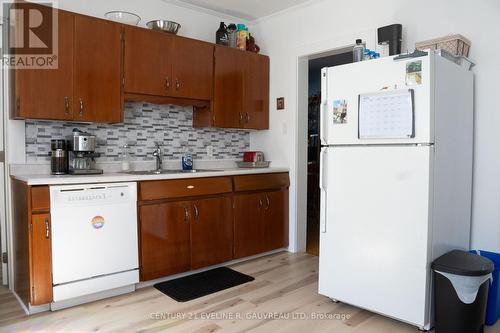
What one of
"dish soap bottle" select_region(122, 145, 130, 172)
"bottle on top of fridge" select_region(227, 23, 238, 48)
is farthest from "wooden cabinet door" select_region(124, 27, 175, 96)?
"bottle on top of fridge" select_region(227, 23, 238, 48)

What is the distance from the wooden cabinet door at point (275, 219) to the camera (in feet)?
12.4

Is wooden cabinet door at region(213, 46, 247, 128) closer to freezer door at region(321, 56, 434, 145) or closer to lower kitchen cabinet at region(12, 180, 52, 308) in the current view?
freezer door at region(321, 56, 434, 145)

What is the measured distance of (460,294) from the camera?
2.08 meters

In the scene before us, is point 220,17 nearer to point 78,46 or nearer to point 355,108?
point 78,46

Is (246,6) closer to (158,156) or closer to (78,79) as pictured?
(158,156)

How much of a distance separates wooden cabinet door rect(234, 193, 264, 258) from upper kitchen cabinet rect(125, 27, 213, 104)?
105cm

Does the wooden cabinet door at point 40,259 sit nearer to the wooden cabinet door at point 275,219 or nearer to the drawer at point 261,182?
the drawer at point 261,182

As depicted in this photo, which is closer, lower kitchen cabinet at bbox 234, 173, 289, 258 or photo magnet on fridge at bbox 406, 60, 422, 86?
photo magnet on fridge at bbox 406, 60, 422, 86

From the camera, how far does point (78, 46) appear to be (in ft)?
9.25

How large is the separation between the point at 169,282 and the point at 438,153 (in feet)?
7.28

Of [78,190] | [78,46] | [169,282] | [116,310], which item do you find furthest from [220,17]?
[116,310]

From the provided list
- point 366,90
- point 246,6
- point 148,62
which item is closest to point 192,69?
point 148,62

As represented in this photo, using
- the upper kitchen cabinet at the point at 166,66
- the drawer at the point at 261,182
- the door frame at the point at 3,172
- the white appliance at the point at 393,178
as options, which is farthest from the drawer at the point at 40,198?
the white appliance at the point at 393,178

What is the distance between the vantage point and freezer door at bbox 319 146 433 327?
7.22 ft
